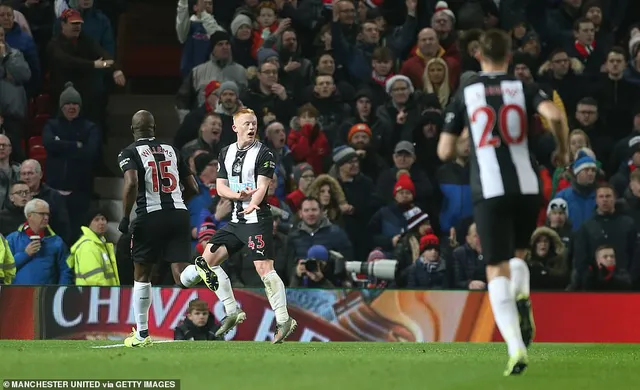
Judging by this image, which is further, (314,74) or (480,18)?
(480,18)

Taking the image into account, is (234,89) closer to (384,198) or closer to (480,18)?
(384,198)

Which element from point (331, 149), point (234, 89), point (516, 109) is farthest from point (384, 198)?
point (516, 109)

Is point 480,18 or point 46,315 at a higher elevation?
point 480,18

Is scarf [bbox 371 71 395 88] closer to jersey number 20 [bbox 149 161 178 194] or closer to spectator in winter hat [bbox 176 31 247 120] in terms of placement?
spectator in winter hat [bbox 176 31 247 120]

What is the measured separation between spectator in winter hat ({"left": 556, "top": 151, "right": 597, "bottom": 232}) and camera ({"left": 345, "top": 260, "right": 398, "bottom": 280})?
295cm

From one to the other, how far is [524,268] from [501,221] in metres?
0.46

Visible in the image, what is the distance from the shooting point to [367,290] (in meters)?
15.8

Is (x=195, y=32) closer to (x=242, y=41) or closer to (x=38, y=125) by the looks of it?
(x=242, y=41)

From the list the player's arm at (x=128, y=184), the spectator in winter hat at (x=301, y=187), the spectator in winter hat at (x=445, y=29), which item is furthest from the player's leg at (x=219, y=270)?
the spectator in winter hat at (x=445, y=29)

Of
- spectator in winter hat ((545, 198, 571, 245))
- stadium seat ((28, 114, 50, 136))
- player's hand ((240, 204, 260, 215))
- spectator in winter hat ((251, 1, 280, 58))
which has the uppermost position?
spectator in winter hat ((251, 1, 280, 58))

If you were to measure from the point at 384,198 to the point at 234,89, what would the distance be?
248 cm

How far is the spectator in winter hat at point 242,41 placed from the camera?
19.8 meters

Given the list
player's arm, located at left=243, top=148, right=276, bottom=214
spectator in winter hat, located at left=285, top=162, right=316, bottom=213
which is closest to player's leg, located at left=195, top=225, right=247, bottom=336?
player's arm, located at left=243, top=148, right=276, bottom=214

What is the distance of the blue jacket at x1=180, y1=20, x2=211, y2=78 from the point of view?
2008 centimetres
